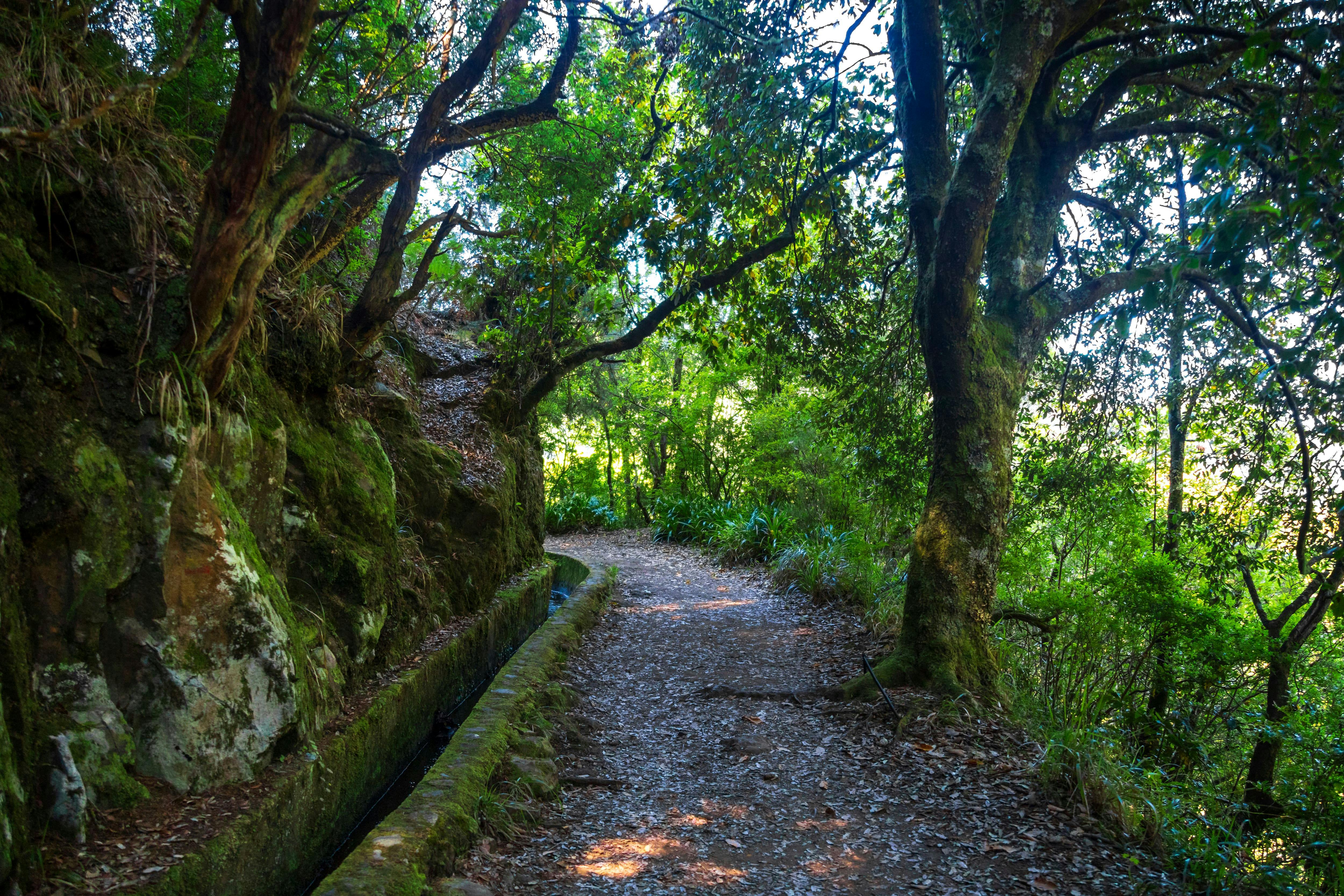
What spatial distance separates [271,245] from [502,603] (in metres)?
5.00

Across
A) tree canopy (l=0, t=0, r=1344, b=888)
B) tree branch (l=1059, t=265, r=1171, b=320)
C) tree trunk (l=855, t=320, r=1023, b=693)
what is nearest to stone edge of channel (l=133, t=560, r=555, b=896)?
tree canopy (l=0, t=0, r=1344, b=888)

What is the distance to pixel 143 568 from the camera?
3336 millimetres

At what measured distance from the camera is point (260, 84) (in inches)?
130

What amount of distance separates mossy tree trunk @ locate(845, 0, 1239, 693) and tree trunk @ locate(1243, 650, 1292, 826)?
3.17 meters

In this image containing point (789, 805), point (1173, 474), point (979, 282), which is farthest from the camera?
point (1173, 474)

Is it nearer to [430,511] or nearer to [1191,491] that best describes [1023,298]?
[430,511]

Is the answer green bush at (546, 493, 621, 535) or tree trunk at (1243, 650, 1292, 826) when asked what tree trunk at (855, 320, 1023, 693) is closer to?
tree trunk at (1243, 650, 1292, 826)

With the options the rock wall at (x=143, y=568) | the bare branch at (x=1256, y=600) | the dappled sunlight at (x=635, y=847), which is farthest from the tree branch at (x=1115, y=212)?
the rock wall at (x=143, y=568)

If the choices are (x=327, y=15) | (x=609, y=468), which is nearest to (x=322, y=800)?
(x=327, y=15)

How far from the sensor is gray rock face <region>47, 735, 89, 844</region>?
2.71 meters

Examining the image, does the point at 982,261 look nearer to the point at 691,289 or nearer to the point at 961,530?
the point at 961,530

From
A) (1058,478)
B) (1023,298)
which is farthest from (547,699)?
(1058,478)

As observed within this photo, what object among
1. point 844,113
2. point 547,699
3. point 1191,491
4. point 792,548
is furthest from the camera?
point 1191,491

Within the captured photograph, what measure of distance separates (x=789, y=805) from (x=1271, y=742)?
5528mm
